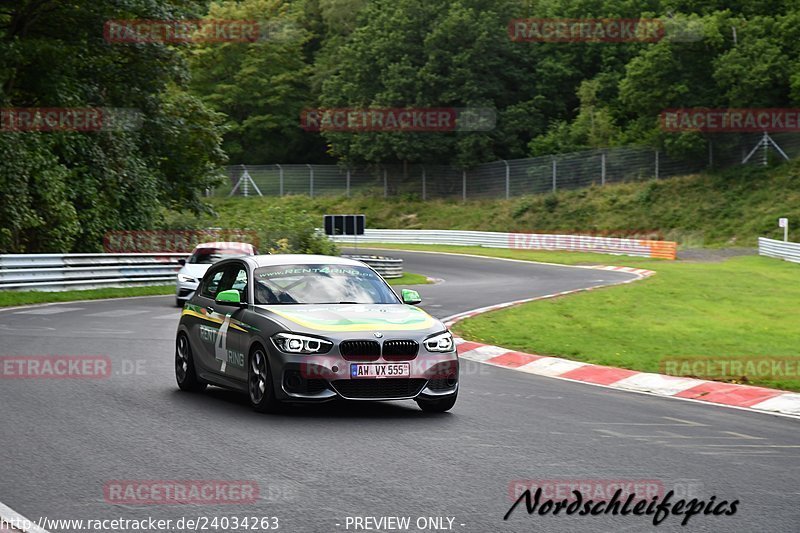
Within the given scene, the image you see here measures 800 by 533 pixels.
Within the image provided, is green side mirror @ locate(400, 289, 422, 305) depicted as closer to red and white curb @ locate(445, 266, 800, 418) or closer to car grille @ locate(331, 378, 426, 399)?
car grille @ locate(331, 378, 426, 399)

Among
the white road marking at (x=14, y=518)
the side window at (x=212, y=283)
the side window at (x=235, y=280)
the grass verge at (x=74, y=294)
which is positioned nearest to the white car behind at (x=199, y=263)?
the grass verge at (x=74, y=294)

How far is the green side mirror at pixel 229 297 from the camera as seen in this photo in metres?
11.3

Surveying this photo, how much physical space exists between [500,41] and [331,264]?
236ft

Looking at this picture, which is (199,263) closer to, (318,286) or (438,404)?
(318,286)

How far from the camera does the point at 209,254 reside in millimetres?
28469

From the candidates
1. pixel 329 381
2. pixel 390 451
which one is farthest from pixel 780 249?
pixel 390 451

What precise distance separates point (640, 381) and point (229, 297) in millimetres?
5660

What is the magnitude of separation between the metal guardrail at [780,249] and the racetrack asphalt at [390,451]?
39.8m

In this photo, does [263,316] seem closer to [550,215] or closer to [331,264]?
[331,264]

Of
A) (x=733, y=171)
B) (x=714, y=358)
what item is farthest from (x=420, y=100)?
(x=714, y=358)

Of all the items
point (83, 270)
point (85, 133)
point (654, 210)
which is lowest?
point (654, 210)

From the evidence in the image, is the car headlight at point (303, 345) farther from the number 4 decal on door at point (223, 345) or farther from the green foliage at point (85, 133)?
the green foliage at point (85, 133)

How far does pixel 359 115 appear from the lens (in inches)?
3317

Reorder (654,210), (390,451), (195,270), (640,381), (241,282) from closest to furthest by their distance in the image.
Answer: (390,451), (241,282), (640,381), (195,270), (654,210)
